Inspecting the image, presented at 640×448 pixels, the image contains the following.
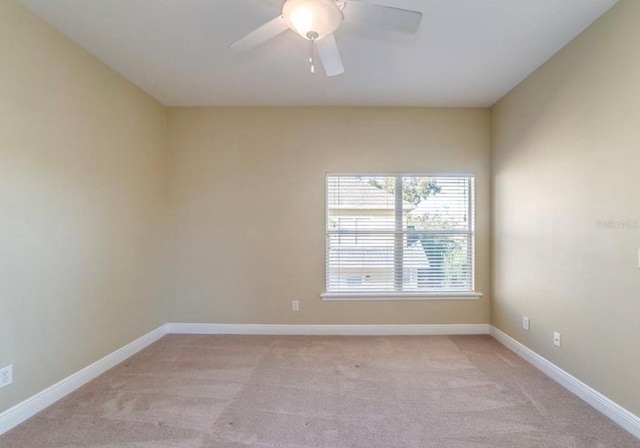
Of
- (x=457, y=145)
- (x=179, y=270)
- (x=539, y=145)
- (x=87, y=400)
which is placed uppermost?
(x=457, y=145)

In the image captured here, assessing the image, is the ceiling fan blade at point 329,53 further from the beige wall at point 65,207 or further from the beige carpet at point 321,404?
the beige carpet at point 321,404

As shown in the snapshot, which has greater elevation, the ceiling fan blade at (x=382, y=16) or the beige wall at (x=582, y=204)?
the ceiling fan blade at (x=382, y=16)

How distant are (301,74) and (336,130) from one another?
3.02ft

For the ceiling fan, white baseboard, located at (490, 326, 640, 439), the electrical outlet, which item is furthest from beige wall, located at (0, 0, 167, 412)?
white baseboard, located at (490, 326, 640, 439)

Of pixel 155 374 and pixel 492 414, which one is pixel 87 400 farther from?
pixel 492 414

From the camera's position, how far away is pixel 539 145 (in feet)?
9.48

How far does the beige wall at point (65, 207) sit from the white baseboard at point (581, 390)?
377 cm

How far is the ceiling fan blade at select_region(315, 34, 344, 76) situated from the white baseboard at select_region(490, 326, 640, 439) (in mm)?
2887

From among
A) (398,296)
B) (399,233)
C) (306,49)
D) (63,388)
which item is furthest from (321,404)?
(306,49)

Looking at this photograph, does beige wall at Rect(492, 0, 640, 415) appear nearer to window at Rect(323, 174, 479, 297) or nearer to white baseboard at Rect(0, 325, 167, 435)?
window at Rect(323, 174, 479, 297)

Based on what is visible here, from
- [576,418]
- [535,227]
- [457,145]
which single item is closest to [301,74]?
[457,145]

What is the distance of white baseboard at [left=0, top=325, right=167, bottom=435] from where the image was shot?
203 cm

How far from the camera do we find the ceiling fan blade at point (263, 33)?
6.14ft

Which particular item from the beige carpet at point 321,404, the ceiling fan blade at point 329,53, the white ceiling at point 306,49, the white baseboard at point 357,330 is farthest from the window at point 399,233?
the ceiling fan blade at point 329,53
